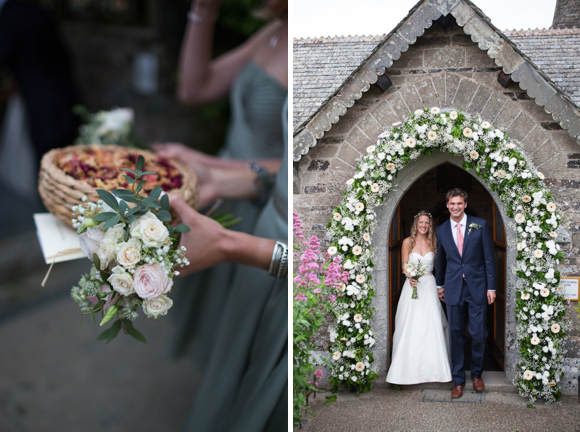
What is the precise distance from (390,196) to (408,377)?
103 centimetres

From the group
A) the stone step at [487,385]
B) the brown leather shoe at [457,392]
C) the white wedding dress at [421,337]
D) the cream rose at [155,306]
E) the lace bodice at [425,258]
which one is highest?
the lace bodice at [425,258]

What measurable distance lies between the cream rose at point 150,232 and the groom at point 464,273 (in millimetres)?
1639

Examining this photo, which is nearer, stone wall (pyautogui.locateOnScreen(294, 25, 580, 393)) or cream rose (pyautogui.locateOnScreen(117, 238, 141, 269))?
cream rose (pyautogui.locateOnScreen(117, 238, 141, 269))

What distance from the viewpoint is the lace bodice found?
250cm

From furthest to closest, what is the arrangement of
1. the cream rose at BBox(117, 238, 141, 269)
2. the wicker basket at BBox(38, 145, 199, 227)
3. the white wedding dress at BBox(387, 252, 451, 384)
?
Result: 1. the white wedding dress at BBox(387, 252, 451, 384)
2. the wicker basket at BBox(38, 145, 199, 227)
3. the cream rose at BBox(117, 238, 141, 269)

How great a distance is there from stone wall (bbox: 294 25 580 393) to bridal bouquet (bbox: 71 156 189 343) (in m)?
1.09

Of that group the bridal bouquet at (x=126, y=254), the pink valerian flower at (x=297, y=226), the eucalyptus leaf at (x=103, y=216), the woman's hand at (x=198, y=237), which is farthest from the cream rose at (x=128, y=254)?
the pink valerian flower at (x=297, y=226)

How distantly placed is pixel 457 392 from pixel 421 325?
1.27 feet

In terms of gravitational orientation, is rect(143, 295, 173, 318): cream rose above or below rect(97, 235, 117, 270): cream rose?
below

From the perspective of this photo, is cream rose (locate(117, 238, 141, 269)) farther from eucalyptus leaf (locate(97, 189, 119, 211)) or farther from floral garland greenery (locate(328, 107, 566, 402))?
floral garland greenery (locate(328, 107, 566, 402))

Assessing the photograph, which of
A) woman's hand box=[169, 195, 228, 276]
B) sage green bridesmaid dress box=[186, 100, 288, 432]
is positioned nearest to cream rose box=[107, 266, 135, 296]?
woman's hand box=[169, 195, 228, 276]

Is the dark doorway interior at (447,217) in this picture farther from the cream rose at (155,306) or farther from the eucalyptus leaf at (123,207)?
the eucalyptus leaf at (123,207)

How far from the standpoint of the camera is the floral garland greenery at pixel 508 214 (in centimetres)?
235

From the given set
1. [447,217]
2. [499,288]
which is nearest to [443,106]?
[447,217]
